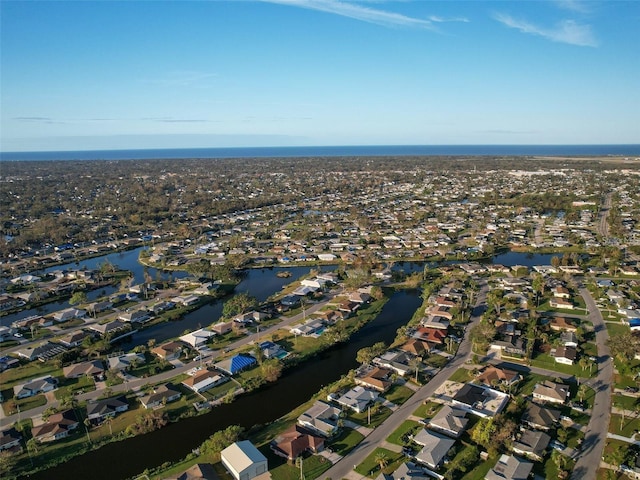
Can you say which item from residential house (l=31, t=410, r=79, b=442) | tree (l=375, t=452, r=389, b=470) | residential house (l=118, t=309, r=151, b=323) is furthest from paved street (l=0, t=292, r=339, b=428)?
tree (l=375, t=452, r=389, b=470)

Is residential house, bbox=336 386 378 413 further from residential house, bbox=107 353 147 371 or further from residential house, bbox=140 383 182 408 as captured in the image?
residential house, bbox=107 353 147 371

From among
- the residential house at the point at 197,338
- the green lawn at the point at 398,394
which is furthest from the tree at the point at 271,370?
the green lawn at the point at 398,394

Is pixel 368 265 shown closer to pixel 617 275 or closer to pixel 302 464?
pixel 617 275

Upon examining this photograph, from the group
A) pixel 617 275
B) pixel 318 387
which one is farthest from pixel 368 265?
pixel 617 275

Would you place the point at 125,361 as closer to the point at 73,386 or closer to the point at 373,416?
the point at 73,386

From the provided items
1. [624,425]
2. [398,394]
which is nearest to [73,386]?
[398,394]

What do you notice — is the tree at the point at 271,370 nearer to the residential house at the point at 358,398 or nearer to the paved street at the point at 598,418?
the residential house at the point at 358,398
